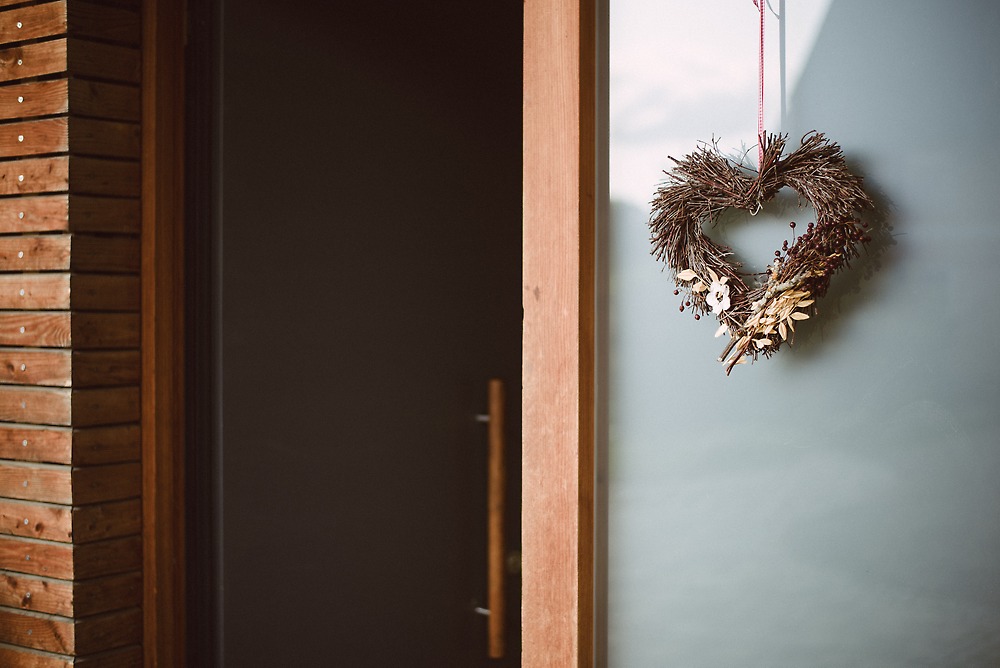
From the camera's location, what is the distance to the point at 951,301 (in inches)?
46.7

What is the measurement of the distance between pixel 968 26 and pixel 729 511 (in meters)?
0.76

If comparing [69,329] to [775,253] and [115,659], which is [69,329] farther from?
[775,253]

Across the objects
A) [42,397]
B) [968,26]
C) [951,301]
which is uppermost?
[968,26]

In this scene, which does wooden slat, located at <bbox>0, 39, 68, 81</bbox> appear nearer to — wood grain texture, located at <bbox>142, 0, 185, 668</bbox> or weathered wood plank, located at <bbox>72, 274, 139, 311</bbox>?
wood grain texture, located at <bbox>142, 0, 185, 668</bbox>

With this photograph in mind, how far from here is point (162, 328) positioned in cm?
202

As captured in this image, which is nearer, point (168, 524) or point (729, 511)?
point (729, 511)

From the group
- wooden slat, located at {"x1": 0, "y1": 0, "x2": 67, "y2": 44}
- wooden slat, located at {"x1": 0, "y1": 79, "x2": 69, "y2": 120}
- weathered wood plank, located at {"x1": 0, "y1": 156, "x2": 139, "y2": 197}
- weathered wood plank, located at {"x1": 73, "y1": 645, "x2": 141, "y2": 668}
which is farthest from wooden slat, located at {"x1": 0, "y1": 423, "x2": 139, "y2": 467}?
wooden slat, located at {"x1": 0, "y1": 0, "x2": 67, "y2": 44}

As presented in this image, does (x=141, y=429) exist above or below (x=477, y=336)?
below

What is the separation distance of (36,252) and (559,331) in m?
1.21

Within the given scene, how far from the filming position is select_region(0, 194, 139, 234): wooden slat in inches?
73.4

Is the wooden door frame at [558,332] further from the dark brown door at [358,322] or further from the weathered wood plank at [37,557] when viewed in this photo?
the weathered wood plank at [37,557]

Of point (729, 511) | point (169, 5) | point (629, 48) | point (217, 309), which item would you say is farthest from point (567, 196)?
point (169, 5)

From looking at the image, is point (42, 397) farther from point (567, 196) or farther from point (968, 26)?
point (968, 26)

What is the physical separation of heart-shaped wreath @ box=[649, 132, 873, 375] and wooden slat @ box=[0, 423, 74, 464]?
4.36 feet
